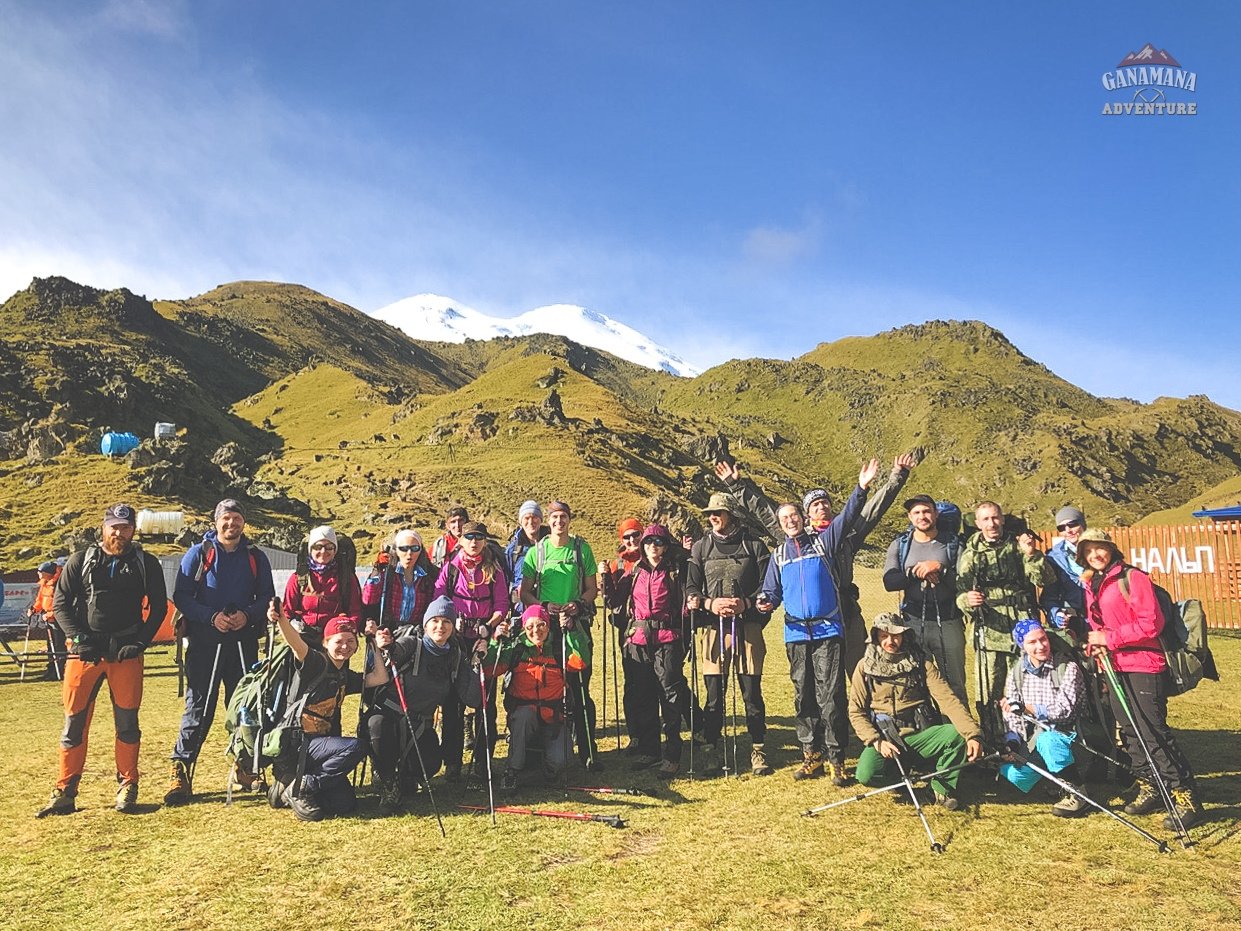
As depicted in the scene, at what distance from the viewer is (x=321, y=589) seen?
7.12 metres

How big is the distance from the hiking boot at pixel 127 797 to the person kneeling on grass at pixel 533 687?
3.25 meters

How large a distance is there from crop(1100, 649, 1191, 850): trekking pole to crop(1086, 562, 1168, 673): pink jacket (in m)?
0.10

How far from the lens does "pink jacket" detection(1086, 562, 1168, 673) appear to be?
6.02 metres

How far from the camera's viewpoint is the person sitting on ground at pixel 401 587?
7.66 m

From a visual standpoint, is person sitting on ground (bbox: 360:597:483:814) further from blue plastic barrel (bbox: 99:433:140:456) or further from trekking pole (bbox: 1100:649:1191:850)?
blue plastic barrel (bbox: 99:433:140:456)

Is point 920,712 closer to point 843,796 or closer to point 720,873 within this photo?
point 843,796

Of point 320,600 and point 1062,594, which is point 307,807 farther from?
point 1062,594

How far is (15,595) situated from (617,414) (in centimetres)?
9508

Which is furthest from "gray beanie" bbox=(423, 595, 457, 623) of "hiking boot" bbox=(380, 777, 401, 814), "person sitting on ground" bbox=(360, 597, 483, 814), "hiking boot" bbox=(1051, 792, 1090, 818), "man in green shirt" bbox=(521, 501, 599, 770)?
"hiking boot" bbox=(1051, 792, 1090, 818)

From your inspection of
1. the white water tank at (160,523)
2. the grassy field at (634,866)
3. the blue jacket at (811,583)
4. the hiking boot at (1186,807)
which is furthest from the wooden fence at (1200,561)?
the white water tank at (160,523)

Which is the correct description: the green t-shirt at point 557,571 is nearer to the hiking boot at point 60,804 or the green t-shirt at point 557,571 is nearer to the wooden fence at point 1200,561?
the hiking boot at point 60,804

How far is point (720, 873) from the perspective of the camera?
5082mm

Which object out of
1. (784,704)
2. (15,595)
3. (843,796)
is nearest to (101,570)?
(843,796)

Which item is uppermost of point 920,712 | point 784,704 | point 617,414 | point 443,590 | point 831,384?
point 831,384
